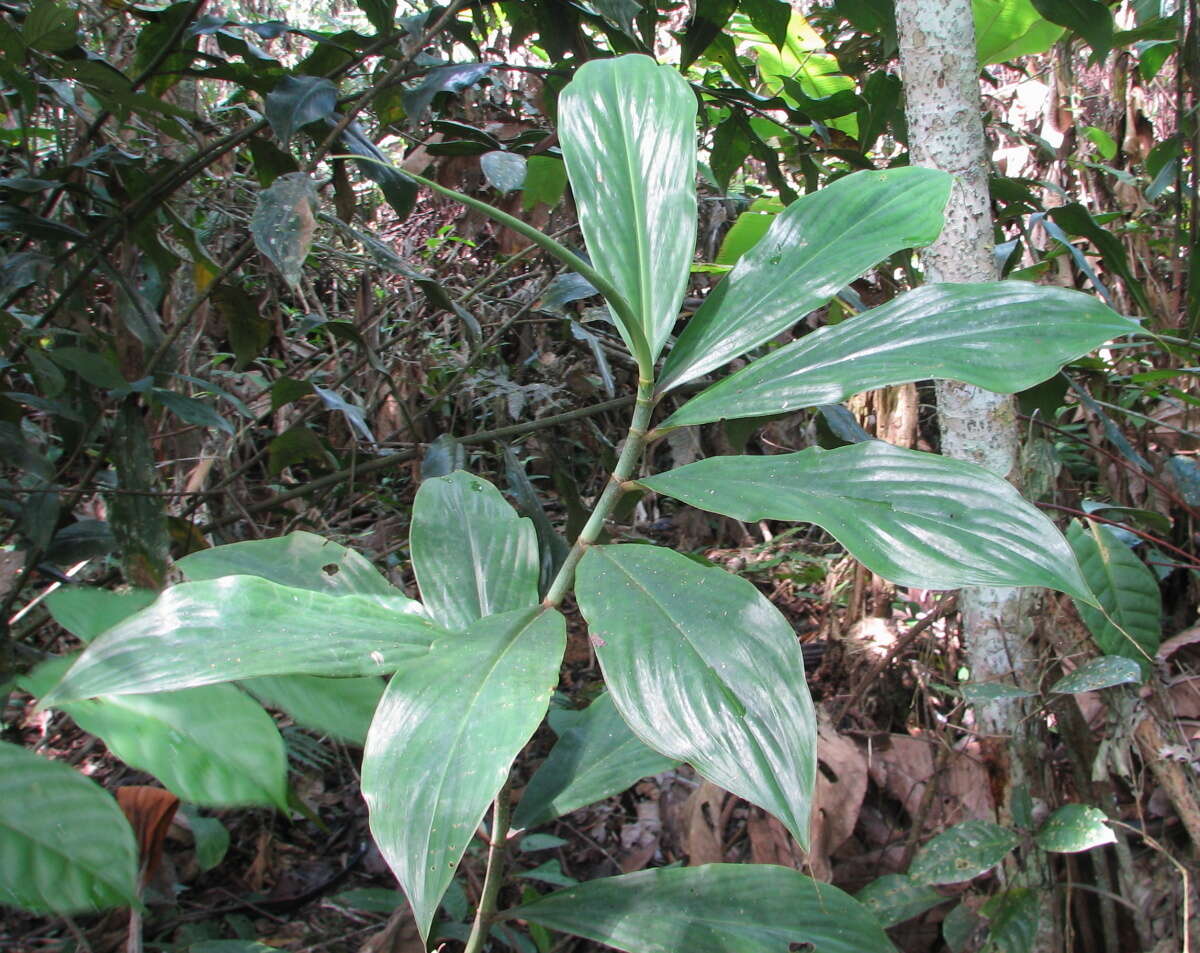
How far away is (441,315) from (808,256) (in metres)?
1.61

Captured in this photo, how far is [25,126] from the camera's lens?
1102mm

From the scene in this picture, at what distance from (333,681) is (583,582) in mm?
150

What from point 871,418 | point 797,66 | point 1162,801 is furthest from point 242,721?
point 797,66

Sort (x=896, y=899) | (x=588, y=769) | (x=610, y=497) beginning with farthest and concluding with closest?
(x=896, y=899) → (x=588, y=769) → (x=610, y=497)

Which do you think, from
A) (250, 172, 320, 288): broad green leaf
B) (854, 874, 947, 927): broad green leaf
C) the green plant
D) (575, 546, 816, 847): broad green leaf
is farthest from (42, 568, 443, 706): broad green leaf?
(854, 874, 947, 927): broad green leaf

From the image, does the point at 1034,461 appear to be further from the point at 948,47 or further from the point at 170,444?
the point at 170,444

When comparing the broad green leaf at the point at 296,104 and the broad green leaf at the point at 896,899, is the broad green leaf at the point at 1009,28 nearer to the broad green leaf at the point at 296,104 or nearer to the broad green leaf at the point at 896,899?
the broad green leaf at the point at 296,104

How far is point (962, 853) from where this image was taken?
35.2 inches

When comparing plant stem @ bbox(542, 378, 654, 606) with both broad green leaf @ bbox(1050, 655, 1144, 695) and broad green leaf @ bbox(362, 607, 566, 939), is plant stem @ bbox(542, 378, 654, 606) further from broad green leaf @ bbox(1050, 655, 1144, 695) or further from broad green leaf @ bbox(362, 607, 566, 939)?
broad green leaf @ bbox(1050, 655, 1144, 695)

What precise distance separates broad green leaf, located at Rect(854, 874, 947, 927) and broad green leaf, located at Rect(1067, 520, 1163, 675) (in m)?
0.36

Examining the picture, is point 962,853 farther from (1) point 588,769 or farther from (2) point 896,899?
(1) point 588,769

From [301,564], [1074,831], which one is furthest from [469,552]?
[1074,831]

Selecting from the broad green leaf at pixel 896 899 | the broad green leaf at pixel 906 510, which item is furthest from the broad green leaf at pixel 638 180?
the broad green leaf at pixel 896 899

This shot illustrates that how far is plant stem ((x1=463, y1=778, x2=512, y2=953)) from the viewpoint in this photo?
59cm
